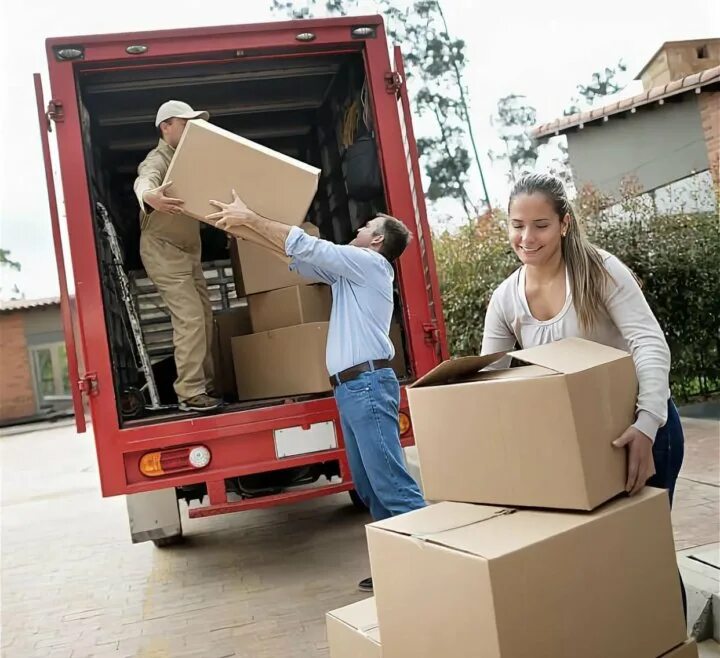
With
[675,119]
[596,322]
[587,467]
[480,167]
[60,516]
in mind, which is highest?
[480,167]

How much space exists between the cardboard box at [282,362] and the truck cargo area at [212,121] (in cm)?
15

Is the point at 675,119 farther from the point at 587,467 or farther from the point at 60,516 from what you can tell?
the point at 587,467

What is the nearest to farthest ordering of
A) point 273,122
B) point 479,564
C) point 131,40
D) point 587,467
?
point 479,564
point 587,467
point 131,40
point 273,122

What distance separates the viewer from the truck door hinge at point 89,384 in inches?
134

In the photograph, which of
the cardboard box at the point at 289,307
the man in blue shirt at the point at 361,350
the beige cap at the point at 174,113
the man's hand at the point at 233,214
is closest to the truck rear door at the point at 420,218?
the cardboard box at the point at 289,307

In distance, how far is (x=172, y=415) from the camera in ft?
11.9

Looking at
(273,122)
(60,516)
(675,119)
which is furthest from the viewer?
Result: (675,119)

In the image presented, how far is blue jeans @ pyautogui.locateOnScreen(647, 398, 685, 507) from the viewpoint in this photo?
1.87 m

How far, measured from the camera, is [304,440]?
359 cm

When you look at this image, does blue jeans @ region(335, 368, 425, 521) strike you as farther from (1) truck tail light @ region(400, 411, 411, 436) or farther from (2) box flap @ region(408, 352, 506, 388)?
(2) box flap @ region(408, 352, 506, 388)

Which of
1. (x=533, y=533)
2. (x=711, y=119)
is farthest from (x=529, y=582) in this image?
(x=711, y=119)

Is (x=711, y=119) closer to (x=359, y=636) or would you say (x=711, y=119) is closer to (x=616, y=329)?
(x=616, y=329)

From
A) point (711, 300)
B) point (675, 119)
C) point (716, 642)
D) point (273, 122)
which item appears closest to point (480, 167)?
point (675, 119)

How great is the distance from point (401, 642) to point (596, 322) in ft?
3.01
